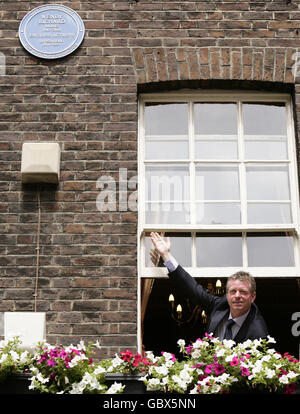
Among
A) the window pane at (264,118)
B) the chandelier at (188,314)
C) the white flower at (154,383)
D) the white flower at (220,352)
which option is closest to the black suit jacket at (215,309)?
the white flower at (220,352)

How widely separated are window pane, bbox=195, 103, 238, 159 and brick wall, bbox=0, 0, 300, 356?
0.24 meters

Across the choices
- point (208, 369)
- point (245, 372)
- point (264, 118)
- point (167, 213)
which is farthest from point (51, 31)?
point (245, 372)

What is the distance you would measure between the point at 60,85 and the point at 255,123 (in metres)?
1.83

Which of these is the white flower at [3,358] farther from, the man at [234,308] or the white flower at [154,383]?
the man at [234,308]

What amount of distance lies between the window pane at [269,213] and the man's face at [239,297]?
0.93m

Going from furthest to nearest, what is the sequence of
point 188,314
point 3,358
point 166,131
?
1. point 188,314
2. point 166,131
3. point 3,358

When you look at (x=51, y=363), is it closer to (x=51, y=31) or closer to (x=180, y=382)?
(x=180, y=382)

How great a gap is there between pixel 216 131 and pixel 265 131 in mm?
454

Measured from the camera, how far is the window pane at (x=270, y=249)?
18.9ft

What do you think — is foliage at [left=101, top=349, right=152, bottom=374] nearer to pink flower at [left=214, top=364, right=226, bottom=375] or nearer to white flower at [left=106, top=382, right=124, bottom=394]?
white flower at [left=106, top=382, right=124, bottom=394]

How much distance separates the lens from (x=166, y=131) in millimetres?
6133

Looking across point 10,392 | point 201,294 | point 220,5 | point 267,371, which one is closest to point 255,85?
point 220,5

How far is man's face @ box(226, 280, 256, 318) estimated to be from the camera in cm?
506
